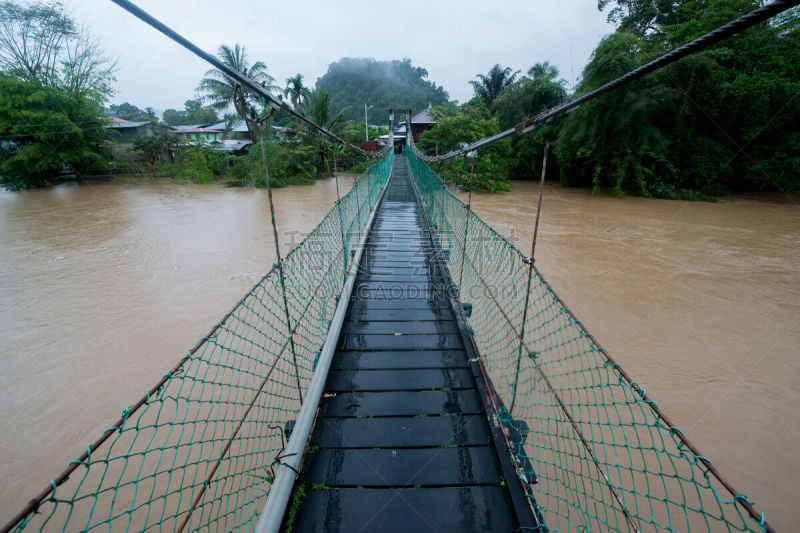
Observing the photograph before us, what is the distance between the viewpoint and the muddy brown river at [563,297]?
243cm

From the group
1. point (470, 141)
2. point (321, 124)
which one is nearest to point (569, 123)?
point (470, 141)

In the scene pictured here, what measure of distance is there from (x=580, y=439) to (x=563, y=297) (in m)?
3.31

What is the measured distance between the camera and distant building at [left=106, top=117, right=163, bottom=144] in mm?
16938

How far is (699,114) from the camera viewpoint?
961cm

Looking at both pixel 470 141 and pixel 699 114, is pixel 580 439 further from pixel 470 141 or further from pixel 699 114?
pixel 699 114

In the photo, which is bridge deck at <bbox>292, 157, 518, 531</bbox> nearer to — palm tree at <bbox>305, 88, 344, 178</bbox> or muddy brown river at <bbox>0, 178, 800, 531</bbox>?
muddy brown river at <bbox>0, 178, 800, 531</bbox>

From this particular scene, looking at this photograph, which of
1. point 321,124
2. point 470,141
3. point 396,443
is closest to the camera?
point 396,443

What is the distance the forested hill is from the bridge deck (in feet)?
110

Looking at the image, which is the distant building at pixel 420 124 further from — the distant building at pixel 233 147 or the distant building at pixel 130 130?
the distant building at pixel 130 130

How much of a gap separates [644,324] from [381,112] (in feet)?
125

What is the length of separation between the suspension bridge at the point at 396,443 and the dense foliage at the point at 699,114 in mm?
8113

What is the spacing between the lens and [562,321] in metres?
3.81

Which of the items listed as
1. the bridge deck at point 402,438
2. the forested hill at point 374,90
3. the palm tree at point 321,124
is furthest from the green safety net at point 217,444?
the forested hill at point 374,90

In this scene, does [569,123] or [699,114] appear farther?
[699,114]
